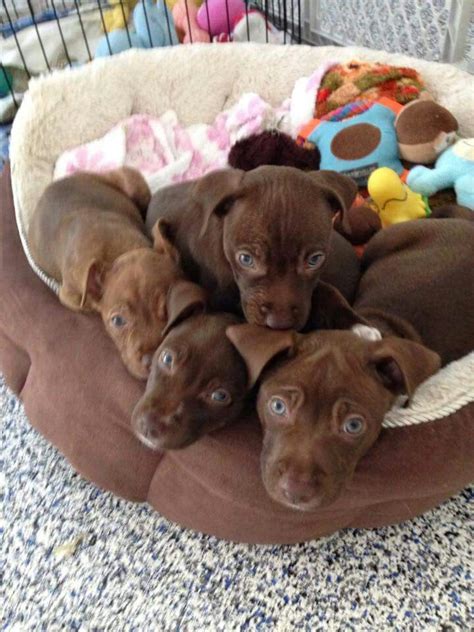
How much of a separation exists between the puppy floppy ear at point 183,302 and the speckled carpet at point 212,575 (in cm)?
77

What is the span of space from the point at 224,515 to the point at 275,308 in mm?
660

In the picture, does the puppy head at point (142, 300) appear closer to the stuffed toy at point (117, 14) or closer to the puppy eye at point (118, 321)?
the puppy eye at point (118, 321)

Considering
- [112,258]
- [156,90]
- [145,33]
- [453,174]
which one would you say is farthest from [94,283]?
[145,33]

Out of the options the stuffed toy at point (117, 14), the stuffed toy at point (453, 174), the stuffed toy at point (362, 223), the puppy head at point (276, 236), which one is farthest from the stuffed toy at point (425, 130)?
the stuffed toy at point (117, 14)

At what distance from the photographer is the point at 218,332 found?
5.61 feet

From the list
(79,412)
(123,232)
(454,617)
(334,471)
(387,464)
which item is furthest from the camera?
(123,232)

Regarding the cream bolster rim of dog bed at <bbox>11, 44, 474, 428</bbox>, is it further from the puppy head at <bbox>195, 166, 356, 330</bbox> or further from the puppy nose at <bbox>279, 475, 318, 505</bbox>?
the puppy nose at <bbox>279, 475, 318, 505</bbox>

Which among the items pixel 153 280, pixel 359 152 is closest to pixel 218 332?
pixel 153 280

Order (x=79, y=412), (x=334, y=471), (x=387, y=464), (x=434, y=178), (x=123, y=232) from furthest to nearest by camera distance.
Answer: (x=434, y=178) → (x=123, y=232) → (x=79, y=412) → (x=387, y=464) → (x=334, y=471)

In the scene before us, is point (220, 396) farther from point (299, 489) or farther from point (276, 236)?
point (276, 236)

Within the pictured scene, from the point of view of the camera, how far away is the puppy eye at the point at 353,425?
1481 millimetres

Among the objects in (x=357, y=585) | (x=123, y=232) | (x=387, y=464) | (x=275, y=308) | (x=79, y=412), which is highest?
(x=275, y=308)

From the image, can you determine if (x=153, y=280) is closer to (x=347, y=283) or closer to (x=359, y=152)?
(x=347, y=283)

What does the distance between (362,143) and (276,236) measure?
52.7 inches
